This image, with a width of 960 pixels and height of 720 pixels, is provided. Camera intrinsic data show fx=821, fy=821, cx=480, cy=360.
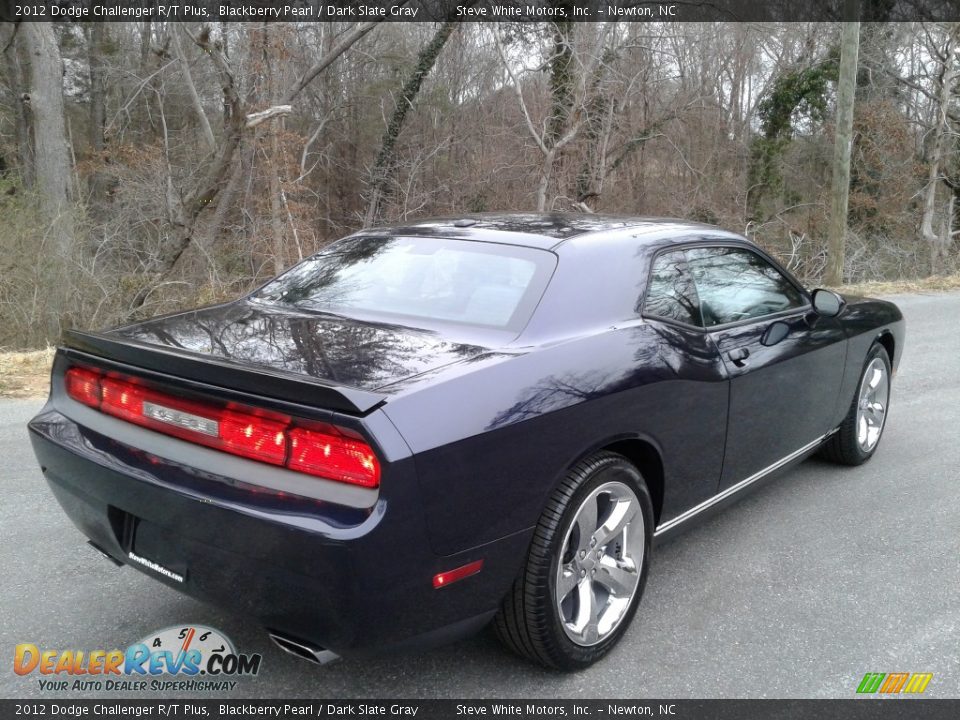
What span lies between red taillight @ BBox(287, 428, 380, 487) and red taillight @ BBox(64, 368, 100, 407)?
966 millimetres

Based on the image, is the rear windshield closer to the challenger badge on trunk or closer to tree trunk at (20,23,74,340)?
the challenger badge on trunk

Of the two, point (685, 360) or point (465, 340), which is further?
point (685, 360)

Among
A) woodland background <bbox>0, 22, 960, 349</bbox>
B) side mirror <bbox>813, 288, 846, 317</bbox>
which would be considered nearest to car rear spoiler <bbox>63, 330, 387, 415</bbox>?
side mirror <bbox>813, 288, 846, 317</bbox>

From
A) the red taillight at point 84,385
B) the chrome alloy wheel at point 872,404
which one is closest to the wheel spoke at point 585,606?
the red taillight at point 84,385

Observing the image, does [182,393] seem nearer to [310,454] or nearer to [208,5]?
[310,454]

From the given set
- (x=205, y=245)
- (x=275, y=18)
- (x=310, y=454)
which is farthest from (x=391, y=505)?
(x=275, y=18)

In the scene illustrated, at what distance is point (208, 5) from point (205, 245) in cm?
390

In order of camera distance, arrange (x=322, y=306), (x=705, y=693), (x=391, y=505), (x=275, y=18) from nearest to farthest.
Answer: (x=391, y=505), (x=705, y=693), (x=322, y=306), (x=275, y=18)

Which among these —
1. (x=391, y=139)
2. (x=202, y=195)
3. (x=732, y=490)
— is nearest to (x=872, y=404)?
(x=732, y=490)

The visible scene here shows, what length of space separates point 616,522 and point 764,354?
1248mm

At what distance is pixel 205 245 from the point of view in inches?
559

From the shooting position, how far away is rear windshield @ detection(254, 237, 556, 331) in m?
3.04

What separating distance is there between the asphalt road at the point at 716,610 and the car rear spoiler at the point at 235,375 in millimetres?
751

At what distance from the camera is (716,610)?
3219 mm
